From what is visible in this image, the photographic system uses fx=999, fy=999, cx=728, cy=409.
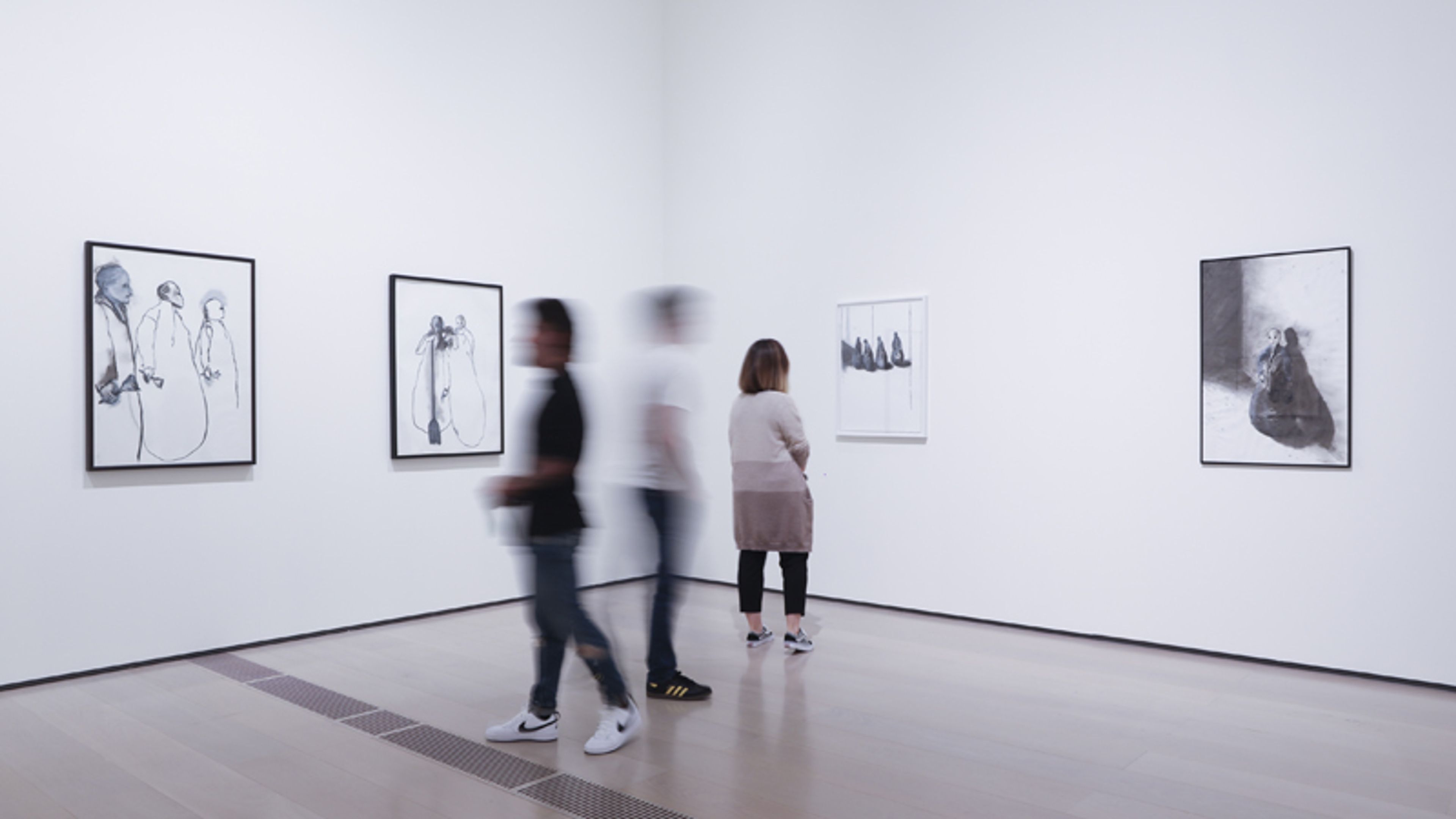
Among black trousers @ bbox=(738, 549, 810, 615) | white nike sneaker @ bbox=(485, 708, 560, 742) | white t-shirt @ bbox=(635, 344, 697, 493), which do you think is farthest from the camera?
black trousers @ bbox=(738, 549, 810, 615)

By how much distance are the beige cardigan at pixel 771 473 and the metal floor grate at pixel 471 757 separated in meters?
1.81

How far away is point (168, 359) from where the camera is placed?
16.6 feet

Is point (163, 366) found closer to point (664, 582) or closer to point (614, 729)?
point (664, 582)

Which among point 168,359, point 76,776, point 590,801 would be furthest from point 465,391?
point 590,801

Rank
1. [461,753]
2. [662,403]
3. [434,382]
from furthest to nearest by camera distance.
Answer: [434,382], [662,403], [461,753]

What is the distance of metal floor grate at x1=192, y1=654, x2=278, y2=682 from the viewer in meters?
4.84

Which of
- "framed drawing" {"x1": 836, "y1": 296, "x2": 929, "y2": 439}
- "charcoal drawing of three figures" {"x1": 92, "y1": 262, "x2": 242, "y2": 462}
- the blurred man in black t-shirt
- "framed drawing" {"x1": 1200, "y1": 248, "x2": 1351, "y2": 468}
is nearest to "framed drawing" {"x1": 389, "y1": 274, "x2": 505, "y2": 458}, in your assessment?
"charcoal drawing of three figures" {"x1": 92, "y1": 262, "x2": 242, "y2": 462}

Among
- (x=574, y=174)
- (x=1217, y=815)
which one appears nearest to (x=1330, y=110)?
(x=1217, y=815)

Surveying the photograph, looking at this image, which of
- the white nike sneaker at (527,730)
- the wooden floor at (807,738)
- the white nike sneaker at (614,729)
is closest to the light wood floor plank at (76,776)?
the wooden floor at (807,738)

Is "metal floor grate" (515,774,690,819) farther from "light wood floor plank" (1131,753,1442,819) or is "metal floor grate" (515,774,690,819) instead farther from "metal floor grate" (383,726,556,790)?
"light wood floor plank" (1131,753,1442,819)

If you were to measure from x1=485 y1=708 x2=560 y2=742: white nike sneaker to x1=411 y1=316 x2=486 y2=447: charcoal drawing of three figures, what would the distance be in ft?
9.04

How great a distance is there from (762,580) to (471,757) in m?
1.97

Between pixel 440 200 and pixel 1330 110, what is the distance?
16.2 ft

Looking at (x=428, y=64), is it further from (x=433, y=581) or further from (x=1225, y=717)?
(x=1225, y=717)
